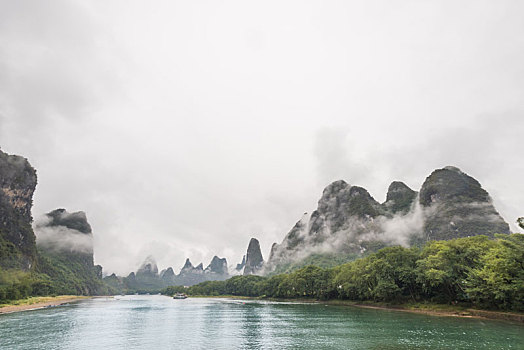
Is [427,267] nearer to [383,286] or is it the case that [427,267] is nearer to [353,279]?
[383,286]

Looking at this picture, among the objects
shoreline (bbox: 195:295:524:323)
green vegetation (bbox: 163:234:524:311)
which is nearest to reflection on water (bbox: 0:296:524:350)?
shoreline (bbox: 195:295:524:323)

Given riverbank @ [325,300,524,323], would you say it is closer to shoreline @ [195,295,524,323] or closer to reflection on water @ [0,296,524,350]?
shoreline @ [195,295,524,323]

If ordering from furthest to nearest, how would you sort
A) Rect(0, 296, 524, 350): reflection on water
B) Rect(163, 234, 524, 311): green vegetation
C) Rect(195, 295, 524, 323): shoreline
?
1. Rect(195, 295, 524, 323): shoreline
2. Rect(163, 234, 524, 311): green vegetation
3. Rect(0, 296, 524, 350): reflection on water

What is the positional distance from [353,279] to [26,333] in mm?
91633

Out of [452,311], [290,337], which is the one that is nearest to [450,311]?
[452,311]

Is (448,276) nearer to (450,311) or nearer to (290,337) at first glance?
(450,311)

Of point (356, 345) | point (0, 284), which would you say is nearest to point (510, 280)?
point (356, 345)

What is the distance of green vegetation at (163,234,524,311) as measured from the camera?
180 ft

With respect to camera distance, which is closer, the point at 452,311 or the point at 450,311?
the point at 452,311

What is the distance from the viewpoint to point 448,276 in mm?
71625

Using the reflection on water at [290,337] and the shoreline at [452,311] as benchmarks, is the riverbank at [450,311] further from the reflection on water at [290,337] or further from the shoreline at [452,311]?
the reflection on water at [290,337]

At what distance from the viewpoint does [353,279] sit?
108 metres

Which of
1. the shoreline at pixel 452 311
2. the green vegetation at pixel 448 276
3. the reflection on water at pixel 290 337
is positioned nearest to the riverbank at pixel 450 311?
the shoreline at pixel 452 311

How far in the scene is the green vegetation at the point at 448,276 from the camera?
54.9 metres
